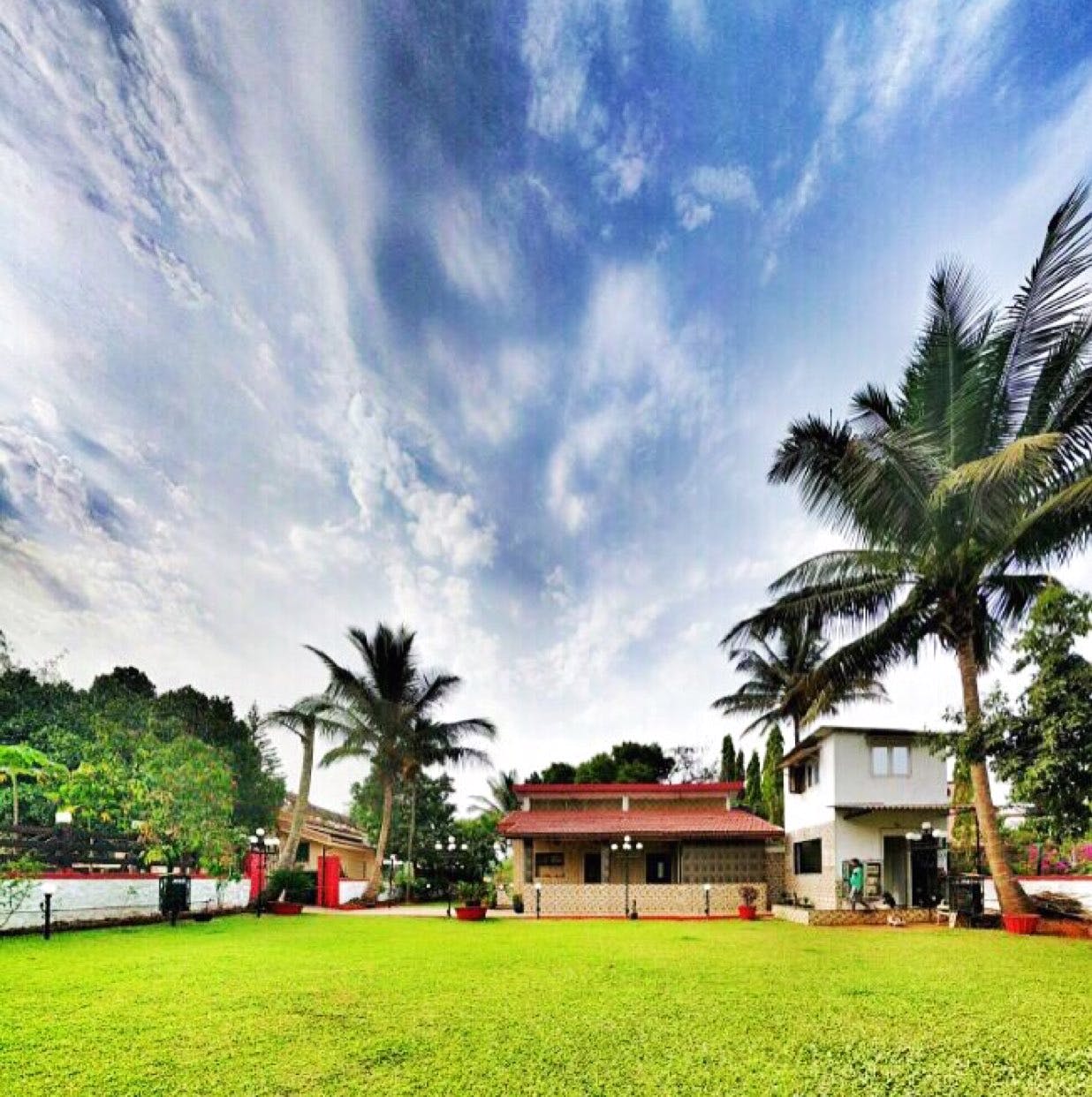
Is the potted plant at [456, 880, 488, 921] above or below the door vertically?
below

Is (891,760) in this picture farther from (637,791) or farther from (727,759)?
(727,759)

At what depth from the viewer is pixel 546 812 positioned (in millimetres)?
27125

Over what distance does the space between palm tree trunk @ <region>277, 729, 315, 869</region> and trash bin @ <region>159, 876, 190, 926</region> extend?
31.5 ft

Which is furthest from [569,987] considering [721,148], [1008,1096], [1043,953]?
[721,148]

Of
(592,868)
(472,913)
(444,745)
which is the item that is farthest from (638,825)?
(444,745)

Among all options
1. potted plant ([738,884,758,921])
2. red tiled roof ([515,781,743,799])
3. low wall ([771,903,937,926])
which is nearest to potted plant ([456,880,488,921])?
red tiled roof ([515,781,743,799])

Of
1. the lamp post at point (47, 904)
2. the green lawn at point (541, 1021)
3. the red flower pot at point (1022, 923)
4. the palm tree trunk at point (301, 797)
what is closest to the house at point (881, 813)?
the red flower pot at point (1022, 923)

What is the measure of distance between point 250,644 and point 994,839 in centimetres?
1675

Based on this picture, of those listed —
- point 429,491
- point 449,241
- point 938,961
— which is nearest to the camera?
point 938,961

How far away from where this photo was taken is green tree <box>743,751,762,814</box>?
35.2 meters

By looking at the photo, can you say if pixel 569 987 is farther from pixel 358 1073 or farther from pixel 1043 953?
pixel 1043 953

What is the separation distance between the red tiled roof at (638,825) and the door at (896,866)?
3.27 metres

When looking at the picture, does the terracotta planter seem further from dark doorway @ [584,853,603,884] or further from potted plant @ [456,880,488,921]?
dark doorway @ [584,853,603,884]

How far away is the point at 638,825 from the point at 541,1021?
63.1 ft
